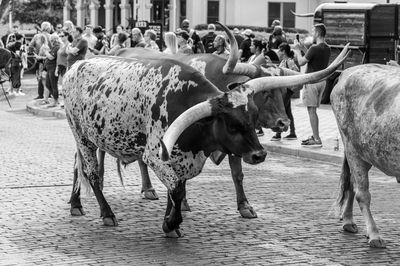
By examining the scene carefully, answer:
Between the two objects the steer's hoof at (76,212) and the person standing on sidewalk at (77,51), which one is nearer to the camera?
the steer's hoof at (76,212)

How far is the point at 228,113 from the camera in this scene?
8.97m

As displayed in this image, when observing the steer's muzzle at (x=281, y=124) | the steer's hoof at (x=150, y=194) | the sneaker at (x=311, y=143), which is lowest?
the sneaker at (x=311, y=143)

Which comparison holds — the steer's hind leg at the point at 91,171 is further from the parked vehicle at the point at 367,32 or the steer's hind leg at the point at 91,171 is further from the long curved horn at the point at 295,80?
the parked vehicle at the point at 367,32

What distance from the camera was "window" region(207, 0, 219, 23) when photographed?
188 ft

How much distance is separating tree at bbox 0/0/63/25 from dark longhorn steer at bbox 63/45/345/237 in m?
55.5

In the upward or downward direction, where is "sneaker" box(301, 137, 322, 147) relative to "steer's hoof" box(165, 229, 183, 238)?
downward

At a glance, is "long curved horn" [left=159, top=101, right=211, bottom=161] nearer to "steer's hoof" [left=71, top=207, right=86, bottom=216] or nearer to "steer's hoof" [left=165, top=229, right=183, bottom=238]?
"steer's hoof" [left=165, top=229, right=183, bottom=238]

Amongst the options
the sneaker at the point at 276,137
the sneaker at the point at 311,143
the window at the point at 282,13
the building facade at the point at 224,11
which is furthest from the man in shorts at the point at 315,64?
the window at the point at 282,13

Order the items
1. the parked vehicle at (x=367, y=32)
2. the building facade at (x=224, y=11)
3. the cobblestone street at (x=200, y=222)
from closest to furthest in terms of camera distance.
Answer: the cobblestone street at (x=200, y=222) → the parked vehicle at (x=367, y=32) → the building facade at (x=224, y=11)

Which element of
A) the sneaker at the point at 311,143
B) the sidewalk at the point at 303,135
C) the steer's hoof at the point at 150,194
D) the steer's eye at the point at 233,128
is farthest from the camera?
the sneaker at the point at 311,143

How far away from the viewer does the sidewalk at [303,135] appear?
16156mm

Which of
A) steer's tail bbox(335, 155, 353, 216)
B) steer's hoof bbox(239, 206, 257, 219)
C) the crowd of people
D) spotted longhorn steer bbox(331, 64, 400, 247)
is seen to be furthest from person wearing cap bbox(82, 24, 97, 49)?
spotted longhorn steer bbox(331, 64, 400, 247)

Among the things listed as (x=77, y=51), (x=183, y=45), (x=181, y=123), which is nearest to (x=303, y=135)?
(x=183, y=45)

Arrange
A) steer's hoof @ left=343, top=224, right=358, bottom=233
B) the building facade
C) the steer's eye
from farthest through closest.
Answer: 1. the building facade
2. steer's hoof @ left=343, top=224, right=358, bottom=233
3. the steer's eye
